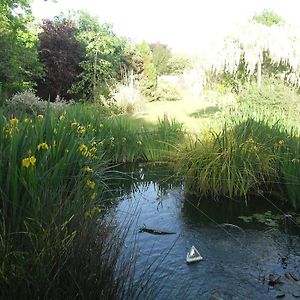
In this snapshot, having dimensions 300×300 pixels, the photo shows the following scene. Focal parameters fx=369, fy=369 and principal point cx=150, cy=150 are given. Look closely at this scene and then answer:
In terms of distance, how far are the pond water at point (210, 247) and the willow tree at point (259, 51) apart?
8137mm

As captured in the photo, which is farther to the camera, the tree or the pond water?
the tree

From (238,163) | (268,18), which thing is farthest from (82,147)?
(268,18)

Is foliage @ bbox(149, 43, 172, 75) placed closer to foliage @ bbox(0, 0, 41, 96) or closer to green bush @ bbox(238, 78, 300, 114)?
foliage @ bbox(0, 0, 41, 96)

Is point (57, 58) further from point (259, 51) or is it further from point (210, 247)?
point (210, 247)

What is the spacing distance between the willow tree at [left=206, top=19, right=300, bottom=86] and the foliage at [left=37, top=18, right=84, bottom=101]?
22.7 ft

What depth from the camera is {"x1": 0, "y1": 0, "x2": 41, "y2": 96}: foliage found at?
12.2 meters

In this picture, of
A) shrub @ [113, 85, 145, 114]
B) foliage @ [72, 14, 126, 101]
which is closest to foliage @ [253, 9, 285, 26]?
shrub @ [113, 85, 145, 114]

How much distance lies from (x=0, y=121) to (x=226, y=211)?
3.52m

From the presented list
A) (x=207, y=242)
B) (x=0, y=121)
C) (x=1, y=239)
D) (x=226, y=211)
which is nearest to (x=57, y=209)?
(x=1, y=239)

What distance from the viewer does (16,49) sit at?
508 inches

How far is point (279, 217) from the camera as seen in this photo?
5.00m

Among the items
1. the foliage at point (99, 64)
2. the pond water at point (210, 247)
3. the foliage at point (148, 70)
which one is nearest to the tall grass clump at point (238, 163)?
the pond water at point (210, 247)

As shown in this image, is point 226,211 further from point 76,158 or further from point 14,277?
point 14,277

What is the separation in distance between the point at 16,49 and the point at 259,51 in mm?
8468
